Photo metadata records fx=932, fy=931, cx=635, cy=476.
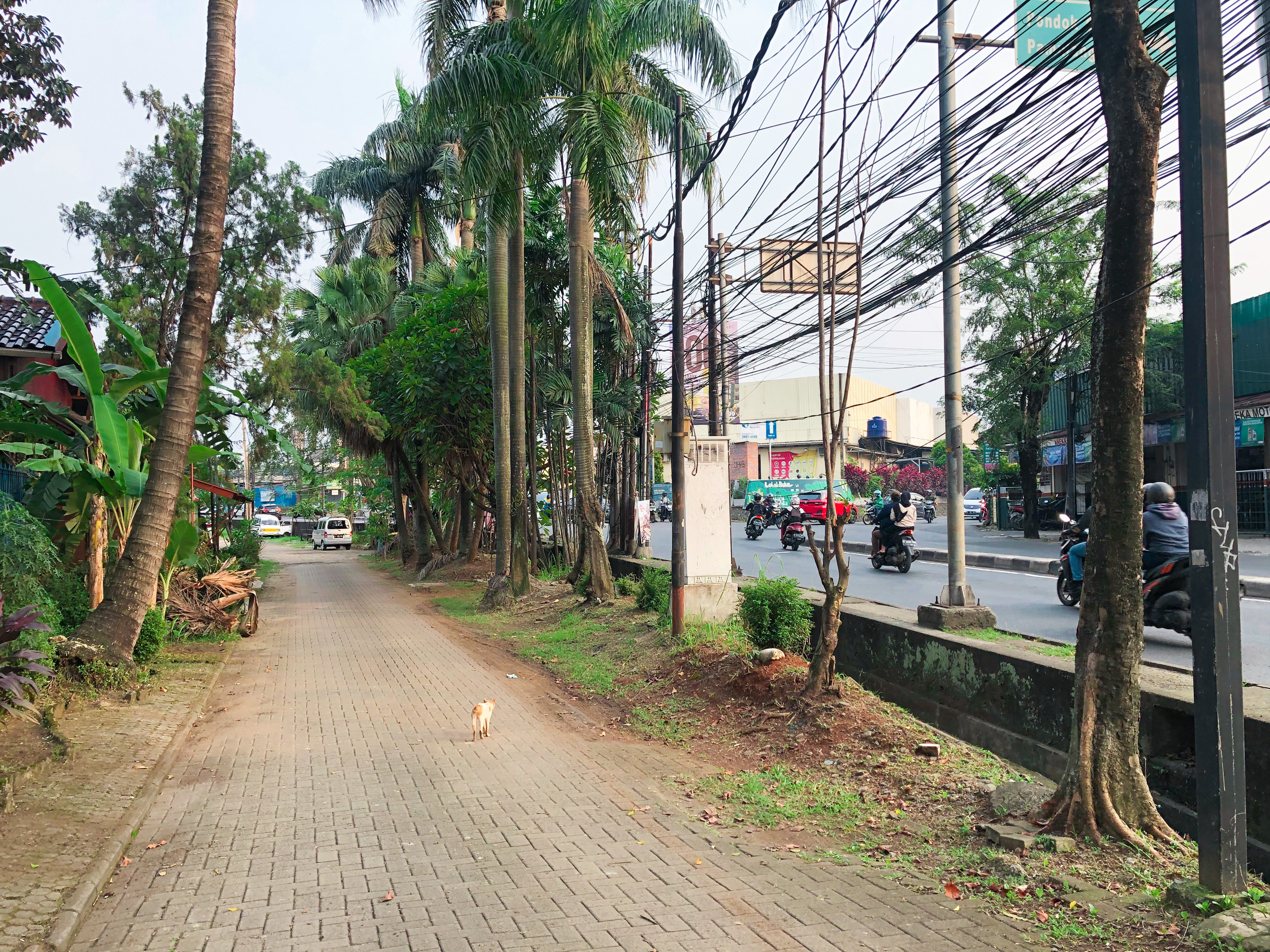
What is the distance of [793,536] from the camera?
2500 centimetres

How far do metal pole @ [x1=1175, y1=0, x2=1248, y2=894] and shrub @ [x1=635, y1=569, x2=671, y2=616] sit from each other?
29.1 feet

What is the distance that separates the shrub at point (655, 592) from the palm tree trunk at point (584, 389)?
153 centimetres

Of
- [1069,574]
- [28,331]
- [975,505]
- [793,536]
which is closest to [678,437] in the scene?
[1069,574]

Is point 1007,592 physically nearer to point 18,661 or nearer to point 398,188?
point 18,661

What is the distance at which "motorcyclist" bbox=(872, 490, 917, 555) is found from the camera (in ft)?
59.7

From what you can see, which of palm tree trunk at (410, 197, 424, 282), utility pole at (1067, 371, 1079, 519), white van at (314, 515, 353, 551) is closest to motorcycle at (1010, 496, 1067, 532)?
utility pole at (1067, 371, 1079, 519)

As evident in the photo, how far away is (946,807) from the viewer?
5.61 meters

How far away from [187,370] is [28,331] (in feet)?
27.5

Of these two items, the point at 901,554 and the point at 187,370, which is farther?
the point at 901,554

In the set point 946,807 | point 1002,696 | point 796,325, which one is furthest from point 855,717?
point 796,325

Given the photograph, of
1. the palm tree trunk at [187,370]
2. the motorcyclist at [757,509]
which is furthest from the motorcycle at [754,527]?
the palm tree trunk at [187,370]

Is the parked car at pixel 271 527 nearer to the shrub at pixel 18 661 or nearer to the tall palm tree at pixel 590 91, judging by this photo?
the tall palm tree at pixel 590 91

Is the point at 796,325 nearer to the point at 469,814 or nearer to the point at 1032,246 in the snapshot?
the point at 469,814

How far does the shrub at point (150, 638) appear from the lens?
34.5ft
